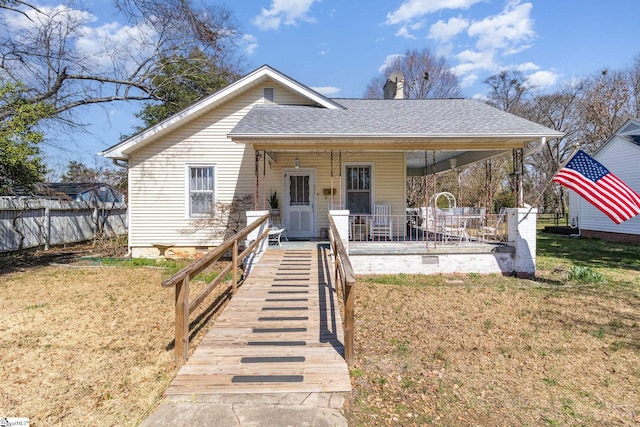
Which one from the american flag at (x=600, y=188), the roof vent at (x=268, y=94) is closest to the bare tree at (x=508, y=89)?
the american flag at (x=600, y=188)

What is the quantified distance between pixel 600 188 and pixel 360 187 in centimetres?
616

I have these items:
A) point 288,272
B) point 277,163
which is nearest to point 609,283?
point 288,272

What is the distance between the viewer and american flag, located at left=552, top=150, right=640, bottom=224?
6.73 meters

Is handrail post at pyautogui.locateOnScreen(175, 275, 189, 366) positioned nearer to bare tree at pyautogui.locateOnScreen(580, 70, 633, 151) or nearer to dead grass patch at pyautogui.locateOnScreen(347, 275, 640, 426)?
dead grass patch at pyautogui.locateOnScreen(347, 275, 640, 426)

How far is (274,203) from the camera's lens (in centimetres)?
1066

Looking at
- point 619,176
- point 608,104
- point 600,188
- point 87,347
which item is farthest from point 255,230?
point 608,104

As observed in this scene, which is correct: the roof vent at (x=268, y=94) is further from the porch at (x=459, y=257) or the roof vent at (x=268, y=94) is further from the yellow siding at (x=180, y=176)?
the porch at (x=459, y=257)

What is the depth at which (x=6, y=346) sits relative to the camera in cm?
451

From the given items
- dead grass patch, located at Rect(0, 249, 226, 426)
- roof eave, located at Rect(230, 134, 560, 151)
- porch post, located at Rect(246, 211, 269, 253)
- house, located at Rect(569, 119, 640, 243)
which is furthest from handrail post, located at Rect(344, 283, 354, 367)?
house, located at Rect(569, 119, 640, 243)

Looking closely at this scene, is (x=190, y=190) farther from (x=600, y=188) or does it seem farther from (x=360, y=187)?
(x=600, y=188)

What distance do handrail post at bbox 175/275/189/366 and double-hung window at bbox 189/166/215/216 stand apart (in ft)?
24.1

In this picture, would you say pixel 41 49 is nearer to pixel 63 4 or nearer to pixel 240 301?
pixel 63 4

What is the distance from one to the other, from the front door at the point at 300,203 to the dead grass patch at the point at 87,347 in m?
4.22

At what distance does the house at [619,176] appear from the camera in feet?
46.1
